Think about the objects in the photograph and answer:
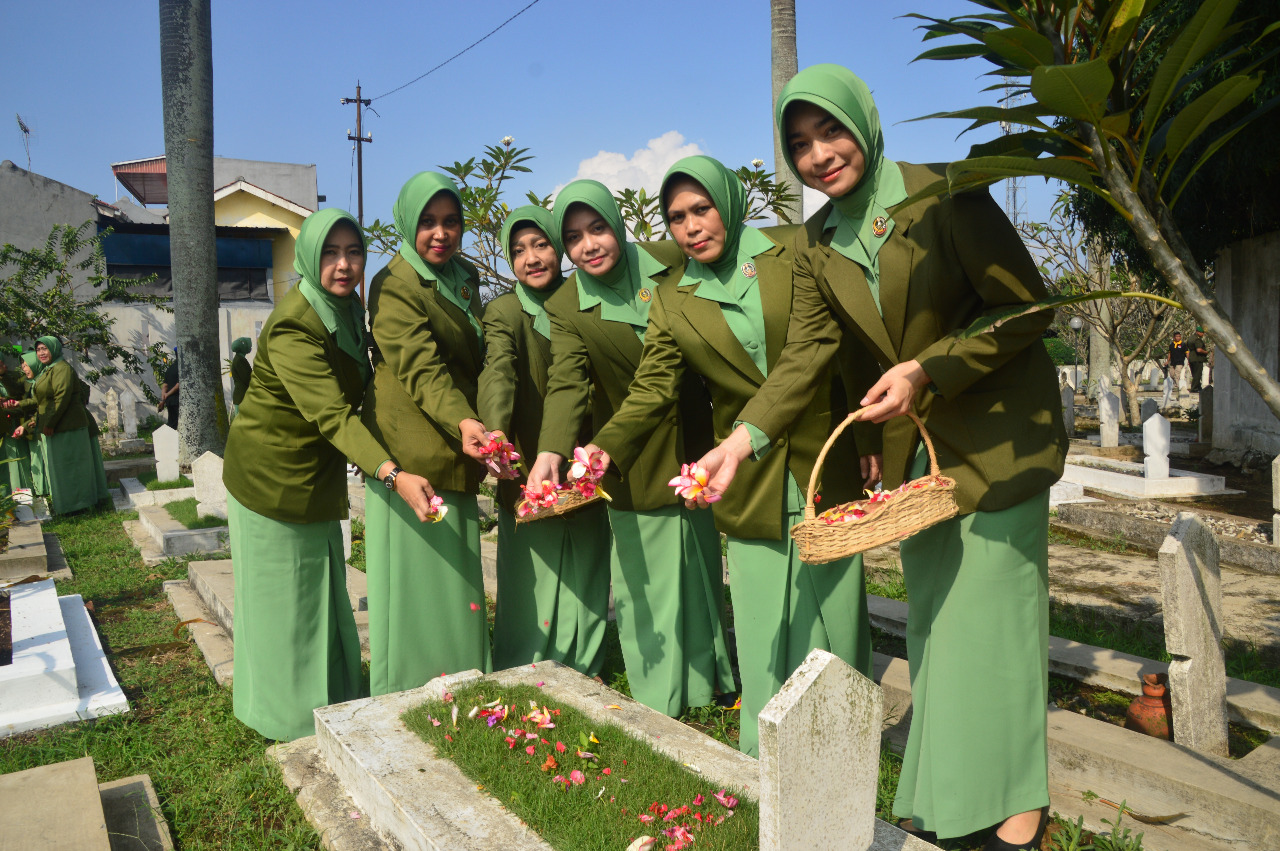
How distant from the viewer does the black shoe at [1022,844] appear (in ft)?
7.80

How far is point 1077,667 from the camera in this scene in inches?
Result: 141

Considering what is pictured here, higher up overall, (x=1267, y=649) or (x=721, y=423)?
(x=721, y=423)

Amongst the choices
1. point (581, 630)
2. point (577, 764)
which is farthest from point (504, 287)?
point (577, 764)

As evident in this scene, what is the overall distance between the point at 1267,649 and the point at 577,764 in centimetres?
312

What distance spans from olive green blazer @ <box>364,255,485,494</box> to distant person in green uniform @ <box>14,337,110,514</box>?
791 centimetres

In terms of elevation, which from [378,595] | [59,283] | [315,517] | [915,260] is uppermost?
[59,283]

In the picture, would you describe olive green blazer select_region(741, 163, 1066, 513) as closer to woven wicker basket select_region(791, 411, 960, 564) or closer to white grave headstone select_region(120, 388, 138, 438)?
woven wicker basket select_region(791, 411, 960, 564)

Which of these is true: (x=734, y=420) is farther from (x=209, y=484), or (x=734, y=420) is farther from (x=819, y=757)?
(x=209, y=484)

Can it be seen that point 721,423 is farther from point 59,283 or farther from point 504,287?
point 59,283

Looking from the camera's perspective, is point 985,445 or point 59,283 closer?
point 985,445

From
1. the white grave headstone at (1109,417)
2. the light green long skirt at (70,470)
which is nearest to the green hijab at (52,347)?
the light green long skirt at (70,470)

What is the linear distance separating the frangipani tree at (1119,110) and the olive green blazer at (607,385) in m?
1.89

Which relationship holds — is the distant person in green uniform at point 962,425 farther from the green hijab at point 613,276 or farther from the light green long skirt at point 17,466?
the light green long skirt at point 17,466

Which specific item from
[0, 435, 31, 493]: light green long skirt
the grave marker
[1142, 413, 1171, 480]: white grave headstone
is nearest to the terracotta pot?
[1142, 413, 1171, 480]: white grave headstone
